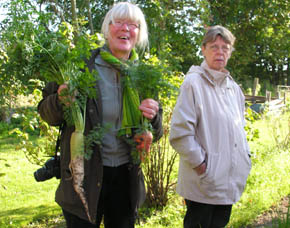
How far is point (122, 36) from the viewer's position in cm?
187

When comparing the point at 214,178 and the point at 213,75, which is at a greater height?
the point at 213,75

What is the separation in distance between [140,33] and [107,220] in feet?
4.25

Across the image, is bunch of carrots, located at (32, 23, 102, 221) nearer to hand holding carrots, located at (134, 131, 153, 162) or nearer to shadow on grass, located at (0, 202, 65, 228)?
hand holding carrots, located at (134, 131, 153, 162)

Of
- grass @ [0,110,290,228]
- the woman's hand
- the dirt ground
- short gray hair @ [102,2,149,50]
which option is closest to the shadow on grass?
grass @ [0,110,290,228]

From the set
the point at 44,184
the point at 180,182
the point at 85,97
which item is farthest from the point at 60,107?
the point at 44,184

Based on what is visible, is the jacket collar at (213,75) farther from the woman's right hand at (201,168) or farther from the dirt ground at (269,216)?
the dirt ground at (269,216)

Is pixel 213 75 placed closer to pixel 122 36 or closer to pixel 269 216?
pixel 122 36

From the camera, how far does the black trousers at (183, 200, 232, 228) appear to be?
2.42m

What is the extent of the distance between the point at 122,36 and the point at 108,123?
0.55m

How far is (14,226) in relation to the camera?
3746mm

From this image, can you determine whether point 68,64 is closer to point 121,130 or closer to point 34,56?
point 34,56

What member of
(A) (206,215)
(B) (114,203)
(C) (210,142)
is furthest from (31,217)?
(C) (210,142)

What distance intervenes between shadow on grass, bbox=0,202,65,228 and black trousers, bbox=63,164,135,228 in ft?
6.56

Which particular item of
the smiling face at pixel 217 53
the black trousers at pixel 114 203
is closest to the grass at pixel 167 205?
the smiling face at pixel 217 53
